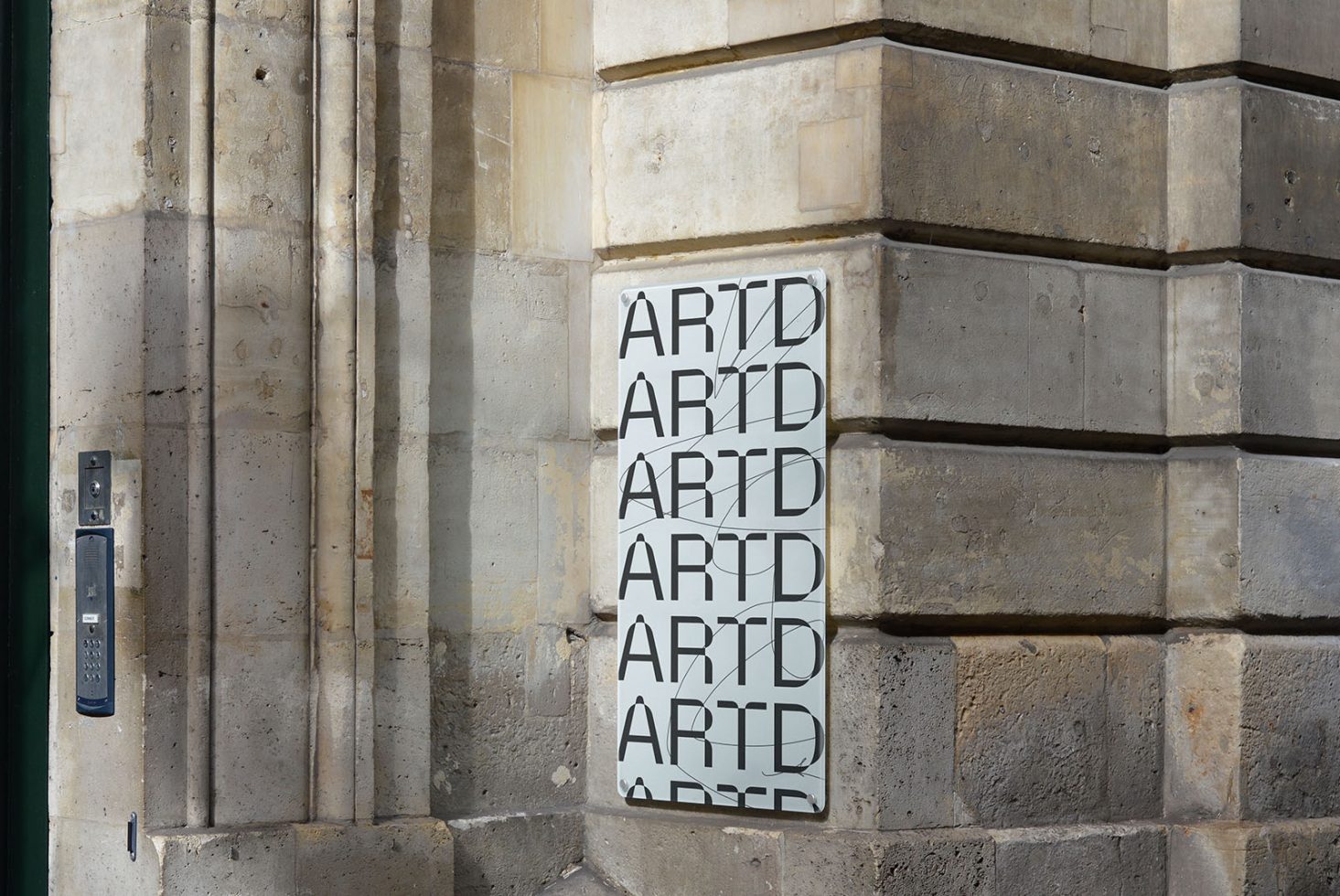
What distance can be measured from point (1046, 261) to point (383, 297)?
7.29ft

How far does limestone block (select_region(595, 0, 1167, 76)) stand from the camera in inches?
243

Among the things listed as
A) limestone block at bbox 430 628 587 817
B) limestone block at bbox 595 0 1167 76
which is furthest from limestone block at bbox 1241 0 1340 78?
limestone block at bbox 430 628 587 817

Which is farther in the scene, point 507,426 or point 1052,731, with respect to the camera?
point 507,426

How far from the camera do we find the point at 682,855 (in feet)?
20.8

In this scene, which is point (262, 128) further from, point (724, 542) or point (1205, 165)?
point (1205, 165)

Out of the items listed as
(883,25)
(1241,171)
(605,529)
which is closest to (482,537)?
(605,529)

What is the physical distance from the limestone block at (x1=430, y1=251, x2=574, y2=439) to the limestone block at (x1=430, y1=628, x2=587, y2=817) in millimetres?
746

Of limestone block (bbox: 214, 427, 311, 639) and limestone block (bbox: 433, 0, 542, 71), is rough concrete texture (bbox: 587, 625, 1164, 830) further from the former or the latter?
limestone block (bbox: 433, 0, 542, 71)

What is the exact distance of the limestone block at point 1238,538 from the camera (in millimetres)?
6605

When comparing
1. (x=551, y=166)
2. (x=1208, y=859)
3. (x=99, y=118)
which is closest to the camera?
(x=99, y=118)

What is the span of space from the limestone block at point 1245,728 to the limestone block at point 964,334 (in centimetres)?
84

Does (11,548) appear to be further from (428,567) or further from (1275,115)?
(1275,115)

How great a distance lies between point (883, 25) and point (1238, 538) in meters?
2.15

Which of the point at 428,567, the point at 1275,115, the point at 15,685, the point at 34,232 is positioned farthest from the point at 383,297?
the point at 1275,115
